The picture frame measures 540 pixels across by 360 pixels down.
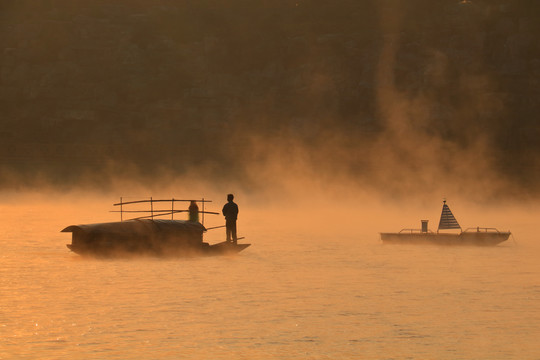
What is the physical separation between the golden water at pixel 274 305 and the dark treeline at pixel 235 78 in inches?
4071

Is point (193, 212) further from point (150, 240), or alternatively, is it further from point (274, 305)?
point (274, 305)

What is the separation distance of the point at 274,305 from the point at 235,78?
145827 millimetres

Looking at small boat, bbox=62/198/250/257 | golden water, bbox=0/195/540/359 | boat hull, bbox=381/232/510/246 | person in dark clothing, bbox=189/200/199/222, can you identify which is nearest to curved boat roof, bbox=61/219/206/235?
small boat, bbox=62/198/250/257

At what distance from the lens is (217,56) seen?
182 m

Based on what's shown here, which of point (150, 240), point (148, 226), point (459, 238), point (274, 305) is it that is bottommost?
point (274, 305)

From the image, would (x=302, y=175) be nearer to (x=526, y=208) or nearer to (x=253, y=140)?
(x=253, y=140)

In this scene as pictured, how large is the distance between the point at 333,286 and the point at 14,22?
Answer: 529ft

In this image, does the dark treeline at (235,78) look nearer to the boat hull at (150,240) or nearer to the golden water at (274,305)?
the golden water at (274,305)

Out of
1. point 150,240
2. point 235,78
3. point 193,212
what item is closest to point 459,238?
point 193,212

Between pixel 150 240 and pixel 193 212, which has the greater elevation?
pixel 193 212

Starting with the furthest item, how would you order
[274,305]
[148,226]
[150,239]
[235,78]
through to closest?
1. [235,78]
2. [148,226]
3. [150,239]
4. [274,305]

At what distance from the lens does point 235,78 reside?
574ft

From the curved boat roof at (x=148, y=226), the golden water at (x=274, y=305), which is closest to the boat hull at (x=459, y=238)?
the golden water at (x=274, y=305)

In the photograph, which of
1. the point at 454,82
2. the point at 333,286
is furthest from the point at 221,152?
the point at 333,286
